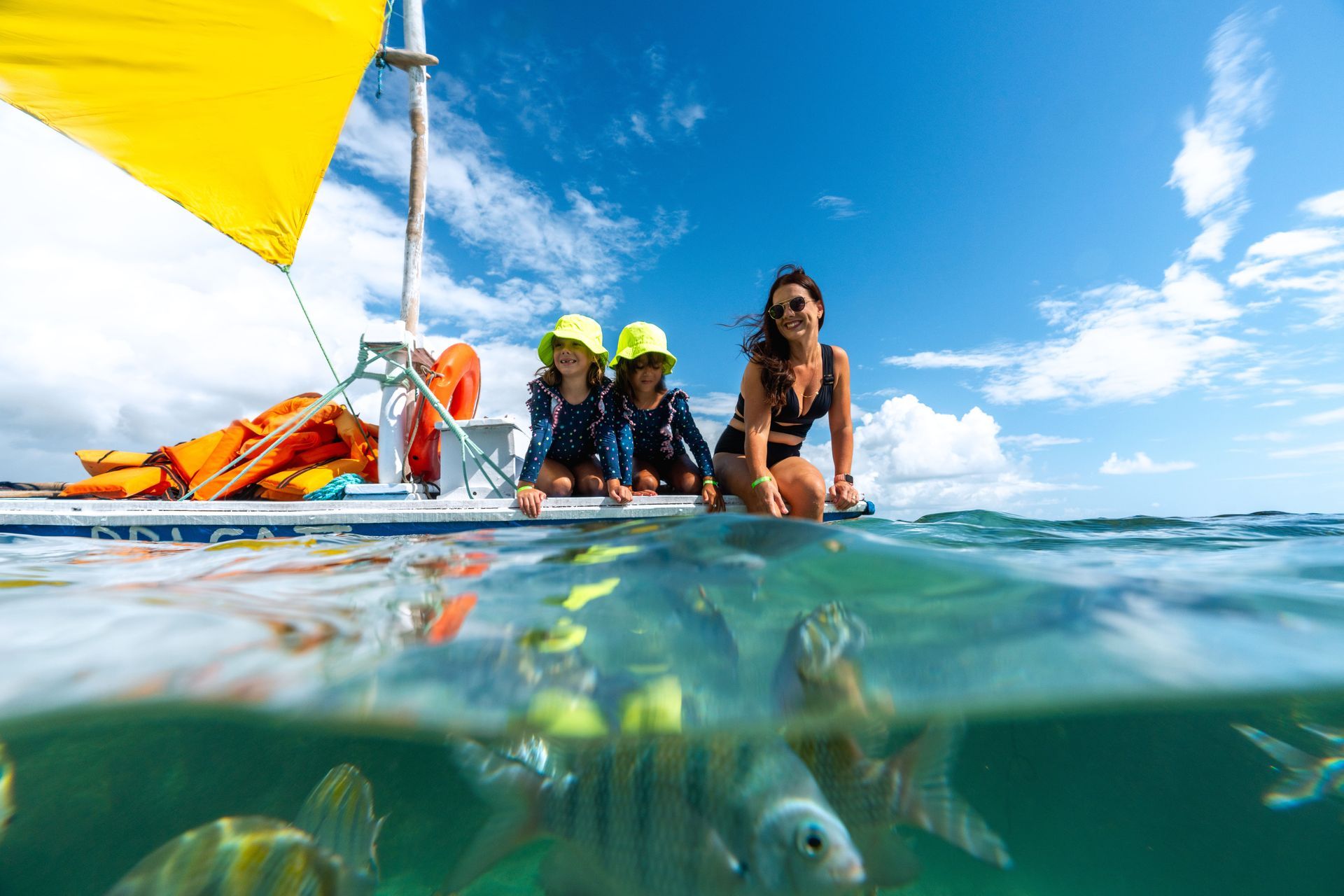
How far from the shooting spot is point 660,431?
5.87 m

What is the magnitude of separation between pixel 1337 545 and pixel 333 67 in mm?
11605

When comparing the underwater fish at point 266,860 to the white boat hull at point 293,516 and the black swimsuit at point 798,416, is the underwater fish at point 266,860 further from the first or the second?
the black swimsuit at point 798,416

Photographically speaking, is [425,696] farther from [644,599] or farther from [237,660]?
[644,599]

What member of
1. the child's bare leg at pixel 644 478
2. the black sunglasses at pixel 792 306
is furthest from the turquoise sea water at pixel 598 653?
the black sunglasses at pixel 792 306

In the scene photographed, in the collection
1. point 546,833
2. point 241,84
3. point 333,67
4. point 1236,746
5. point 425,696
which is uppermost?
point 333,67

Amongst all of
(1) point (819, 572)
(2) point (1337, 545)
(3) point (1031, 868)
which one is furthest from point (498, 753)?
(2) point (1337, 545)

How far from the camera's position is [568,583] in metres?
2.83

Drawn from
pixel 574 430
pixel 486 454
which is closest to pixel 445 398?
pixel 486 454

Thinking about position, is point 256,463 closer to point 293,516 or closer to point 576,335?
point 293,516

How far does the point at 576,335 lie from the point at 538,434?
1015 millimetres

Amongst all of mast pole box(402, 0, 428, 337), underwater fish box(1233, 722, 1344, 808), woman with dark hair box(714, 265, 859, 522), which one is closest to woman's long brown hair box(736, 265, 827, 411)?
woman with dark hair box(714, 265, 859, 522)

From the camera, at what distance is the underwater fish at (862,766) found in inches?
79.4

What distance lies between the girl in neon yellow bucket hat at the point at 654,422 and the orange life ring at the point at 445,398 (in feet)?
9.26

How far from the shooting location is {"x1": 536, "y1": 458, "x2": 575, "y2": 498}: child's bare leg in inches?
223
